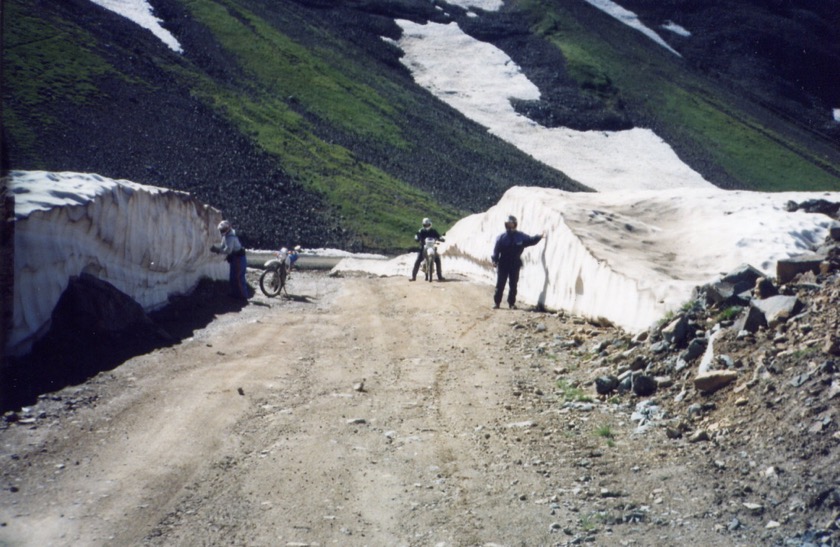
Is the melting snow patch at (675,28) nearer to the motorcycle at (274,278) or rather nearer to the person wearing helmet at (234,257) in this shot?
the motorcycle at (274,278)

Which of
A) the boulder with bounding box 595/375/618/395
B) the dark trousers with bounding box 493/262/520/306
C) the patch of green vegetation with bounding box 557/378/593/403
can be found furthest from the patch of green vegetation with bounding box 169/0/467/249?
the boulder with bounding box 595/375/618/395

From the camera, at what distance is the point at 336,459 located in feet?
28.8

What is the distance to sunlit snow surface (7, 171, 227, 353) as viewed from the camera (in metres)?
11.6

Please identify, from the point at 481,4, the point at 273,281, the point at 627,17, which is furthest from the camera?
the point at 627,17

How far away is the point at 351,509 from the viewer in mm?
7578

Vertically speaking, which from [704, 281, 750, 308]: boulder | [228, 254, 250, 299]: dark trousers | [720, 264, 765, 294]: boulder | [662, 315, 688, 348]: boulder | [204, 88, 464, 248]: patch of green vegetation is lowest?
[204, 88, 464, 248]: patch of green vegetation

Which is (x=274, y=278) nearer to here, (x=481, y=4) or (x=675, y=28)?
(x=481, y=4)

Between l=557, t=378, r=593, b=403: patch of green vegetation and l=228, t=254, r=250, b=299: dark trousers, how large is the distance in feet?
33.6

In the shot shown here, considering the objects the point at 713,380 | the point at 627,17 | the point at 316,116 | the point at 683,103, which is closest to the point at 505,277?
the point at 713,380

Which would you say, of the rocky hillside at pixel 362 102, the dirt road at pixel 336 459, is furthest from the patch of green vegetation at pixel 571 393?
the rocky hillside at pixel 362 102

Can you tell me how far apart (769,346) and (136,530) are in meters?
6.01

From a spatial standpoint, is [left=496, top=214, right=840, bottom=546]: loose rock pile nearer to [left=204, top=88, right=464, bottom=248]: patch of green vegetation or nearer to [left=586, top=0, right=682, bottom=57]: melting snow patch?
[left=204, top=88, right=464, bottom=248]: patch of green vegetation

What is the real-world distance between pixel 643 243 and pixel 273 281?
30.0ft

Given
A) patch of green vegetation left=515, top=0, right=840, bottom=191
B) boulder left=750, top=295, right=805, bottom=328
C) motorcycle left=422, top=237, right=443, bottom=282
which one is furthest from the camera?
patch of green vegetation left=515, top=0, right=840, bottom=191
